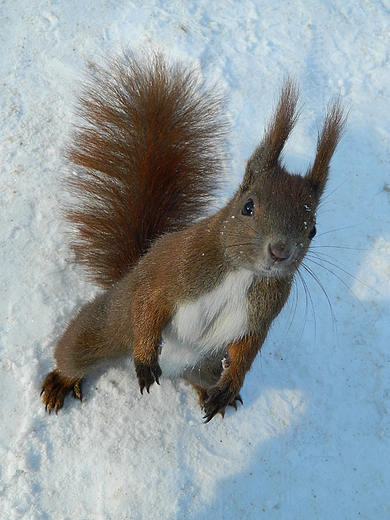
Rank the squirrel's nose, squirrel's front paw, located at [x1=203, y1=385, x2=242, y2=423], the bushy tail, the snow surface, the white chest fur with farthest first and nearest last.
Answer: the snow surface → the bushy tail → squirrel's front paw, located at [x1=203, y1=385, x2=242, y2=423] → the white chest fur → the squirrel's nose

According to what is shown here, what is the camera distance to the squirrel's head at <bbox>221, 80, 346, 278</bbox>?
6.12 feet

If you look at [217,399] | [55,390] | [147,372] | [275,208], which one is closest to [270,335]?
[217,399]

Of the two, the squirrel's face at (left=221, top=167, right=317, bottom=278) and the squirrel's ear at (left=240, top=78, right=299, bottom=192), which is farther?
the squirrel's ear at (left=240, top=78, right=299, bottom=192)

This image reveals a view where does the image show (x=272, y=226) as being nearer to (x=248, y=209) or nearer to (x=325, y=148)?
(x=248, y=209)

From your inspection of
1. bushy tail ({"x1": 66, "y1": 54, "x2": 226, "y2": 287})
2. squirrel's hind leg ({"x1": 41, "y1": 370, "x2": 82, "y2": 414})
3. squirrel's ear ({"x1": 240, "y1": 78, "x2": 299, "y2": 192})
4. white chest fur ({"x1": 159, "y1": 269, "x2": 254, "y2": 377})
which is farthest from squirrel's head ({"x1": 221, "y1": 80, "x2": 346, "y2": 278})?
squirrel's hind leg ({"x1": 41, "y1": 370, "x2": 82, "y2": 414})

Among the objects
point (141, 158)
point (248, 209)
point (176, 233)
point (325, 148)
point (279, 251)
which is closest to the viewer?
point (279, 251)

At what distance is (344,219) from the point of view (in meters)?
3.46

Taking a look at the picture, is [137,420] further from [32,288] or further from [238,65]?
[238,65]

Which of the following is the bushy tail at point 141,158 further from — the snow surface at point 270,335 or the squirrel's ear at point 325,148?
the squirrel's ear at point 325,148

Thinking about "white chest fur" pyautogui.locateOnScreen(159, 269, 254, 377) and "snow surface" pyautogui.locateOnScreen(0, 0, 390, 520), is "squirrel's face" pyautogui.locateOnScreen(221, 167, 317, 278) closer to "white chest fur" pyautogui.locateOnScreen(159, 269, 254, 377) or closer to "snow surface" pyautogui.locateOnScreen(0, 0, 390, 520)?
"white chest fur" pyautogui.locateOnScreen(159, 269, 254, 377)

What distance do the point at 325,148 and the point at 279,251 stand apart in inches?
21.7

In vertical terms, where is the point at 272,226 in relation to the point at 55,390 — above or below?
above

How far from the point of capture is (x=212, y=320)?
2.19 meters

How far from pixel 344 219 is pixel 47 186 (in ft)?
6.35
